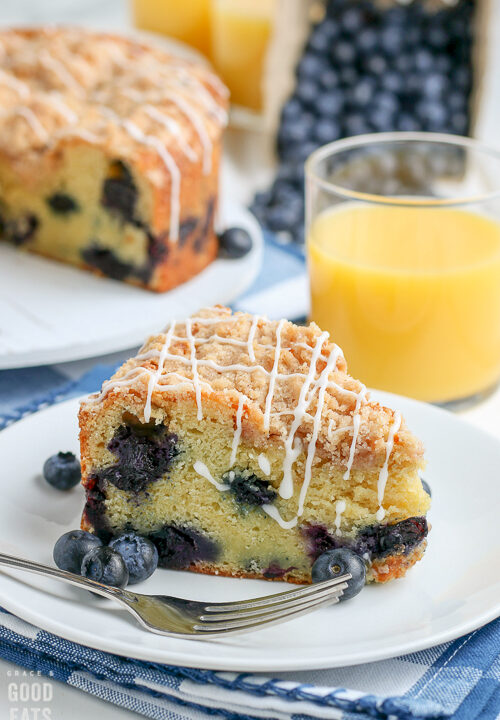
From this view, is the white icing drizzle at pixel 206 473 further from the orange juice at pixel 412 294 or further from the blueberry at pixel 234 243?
the blueberry at pixel 234 243

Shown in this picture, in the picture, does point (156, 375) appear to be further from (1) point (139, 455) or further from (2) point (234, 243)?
(2) point (234, 243)

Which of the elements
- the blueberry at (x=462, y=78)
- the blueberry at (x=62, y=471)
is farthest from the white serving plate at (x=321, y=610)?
the blueberry at (x=462, y=78)

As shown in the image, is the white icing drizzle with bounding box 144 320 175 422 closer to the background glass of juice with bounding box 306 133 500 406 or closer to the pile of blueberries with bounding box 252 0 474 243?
the background glass of juice with bounding box 306 133 500 406

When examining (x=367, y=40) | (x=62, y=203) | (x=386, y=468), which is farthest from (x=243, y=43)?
(x=386, y=468)

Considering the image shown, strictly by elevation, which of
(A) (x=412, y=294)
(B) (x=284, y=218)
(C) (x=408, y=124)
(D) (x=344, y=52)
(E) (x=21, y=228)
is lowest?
(B) (x=284, y=218)

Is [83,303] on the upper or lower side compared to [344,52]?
lower

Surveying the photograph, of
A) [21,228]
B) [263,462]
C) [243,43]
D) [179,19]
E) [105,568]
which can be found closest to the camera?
[105,568]

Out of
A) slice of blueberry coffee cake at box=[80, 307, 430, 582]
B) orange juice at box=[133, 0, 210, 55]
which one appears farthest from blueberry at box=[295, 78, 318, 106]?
slice of blueberry coffee cake at box=[80, 307, 430, 582]
